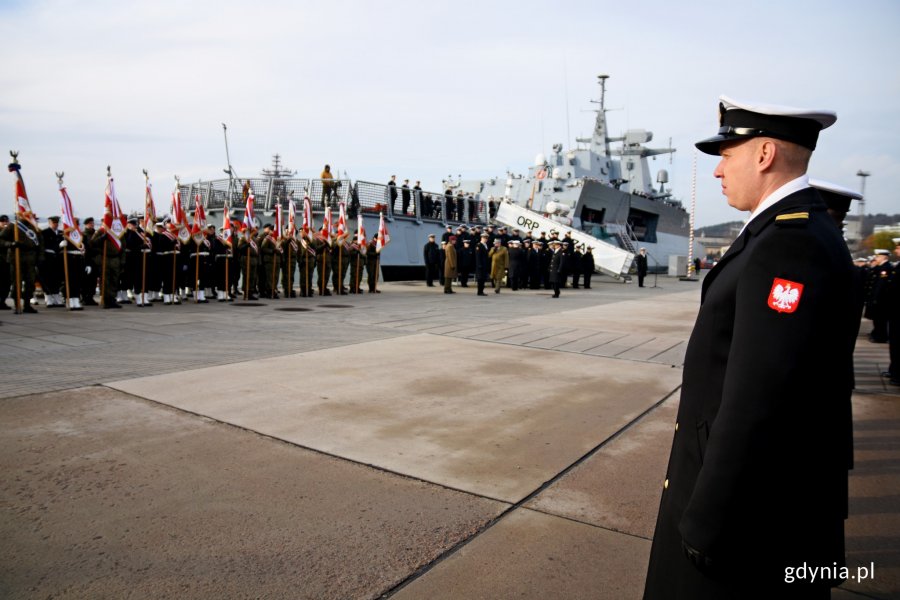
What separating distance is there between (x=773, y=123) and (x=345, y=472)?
2.80 meters

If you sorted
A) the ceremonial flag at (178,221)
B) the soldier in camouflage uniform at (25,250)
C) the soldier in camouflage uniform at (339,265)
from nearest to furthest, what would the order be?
1. the soldier in camouflage uniform at (25,250)
2. the ceremonial flag at (178,221)
3. the soldier in camouflage uniform at (339,265)

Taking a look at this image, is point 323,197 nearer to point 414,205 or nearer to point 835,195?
point 414,205

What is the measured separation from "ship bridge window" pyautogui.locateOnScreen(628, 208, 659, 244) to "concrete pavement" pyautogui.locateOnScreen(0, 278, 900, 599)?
32.1 meters

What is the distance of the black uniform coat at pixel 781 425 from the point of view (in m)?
1.20

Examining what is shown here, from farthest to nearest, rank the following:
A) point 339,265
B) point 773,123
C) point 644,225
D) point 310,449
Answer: point 644,225
point 339,265
point 310,449
point 773,123

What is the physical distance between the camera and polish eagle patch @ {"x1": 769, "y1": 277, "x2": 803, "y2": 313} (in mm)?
1207

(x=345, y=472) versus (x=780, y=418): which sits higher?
(x=780, y=418)

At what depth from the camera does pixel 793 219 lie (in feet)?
4.25

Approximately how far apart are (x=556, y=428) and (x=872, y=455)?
2.18 metres

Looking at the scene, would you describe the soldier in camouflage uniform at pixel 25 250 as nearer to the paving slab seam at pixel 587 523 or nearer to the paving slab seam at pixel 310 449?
the paving slab seam at pixel 310 449

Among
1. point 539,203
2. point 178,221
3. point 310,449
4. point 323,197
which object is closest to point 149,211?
point 178,221

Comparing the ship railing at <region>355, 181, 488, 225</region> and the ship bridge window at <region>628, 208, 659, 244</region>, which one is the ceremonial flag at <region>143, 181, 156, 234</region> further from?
the ship bridge window at <region>628, 208, 659, 244</region>

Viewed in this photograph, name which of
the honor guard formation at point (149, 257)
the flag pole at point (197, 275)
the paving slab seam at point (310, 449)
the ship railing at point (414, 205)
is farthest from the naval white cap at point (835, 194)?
the ship railing at point (414, 205)

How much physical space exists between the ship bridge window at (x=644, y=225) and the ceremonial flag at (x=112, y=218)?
1242 inches
